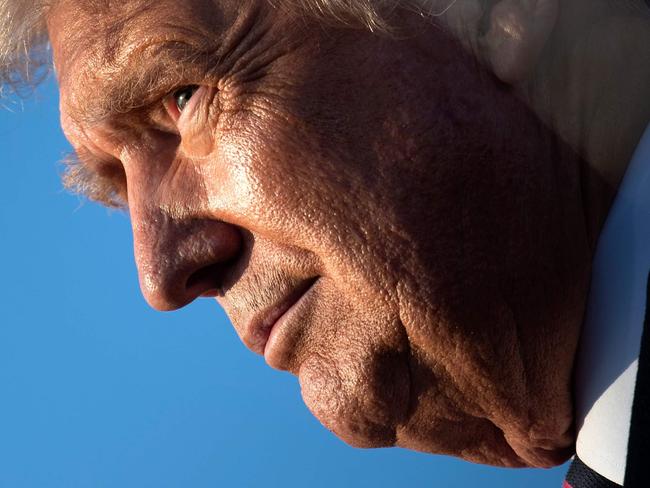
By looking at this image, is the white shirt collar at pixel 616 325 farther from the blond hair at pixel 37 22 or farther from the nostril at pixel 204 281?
the nostril at pixel 204 281

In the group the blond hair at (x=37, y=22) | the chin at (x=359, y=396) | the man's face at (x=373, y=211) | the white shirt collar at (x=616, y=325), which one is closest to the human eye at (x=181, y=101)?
the man's face at (x=373, y=211)

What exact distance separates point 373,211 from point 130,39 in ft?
0.93

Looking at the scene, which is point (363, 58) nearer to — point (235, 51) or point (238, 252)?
point (235, 51)

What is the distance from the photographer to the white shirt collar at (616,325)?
2.27 feet

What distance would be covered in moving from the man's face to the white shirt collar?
0.02 m

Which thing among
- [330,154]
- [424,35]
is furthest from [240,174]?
[424,35]

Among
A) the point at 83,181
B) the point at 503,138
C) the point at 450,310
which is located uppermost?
the point at 503,138

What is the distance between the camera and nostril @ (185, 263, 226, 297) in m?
0.80

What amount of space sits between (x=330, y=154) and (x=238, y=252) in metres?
0.15

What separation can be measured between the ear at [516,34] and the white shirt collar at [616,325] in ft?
0.45

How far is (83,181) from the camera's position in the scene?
41.6 inches

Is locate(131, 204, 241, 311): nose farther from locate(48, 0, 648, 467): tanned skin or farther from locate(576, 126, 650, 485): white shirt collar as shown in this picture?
locate(576, 126, 650, 485): white shirt collar

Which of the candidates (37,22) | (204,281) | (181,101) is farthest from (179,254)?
(37,22)

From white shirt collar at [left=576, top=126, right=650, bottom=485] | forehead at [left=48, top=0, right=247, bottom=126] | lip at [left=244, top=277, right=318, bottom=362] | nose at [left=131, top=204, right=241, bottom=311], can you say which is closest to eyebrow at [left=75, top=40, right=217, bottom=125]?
forehead at [left=48, top=0, right=247, bottom=126]
